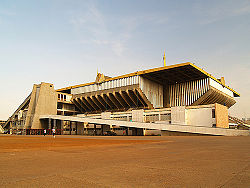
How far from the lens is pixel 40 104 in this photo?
7250 cm

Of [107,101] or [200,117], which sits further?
[107,101]

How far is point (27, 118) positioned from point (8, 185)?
242ft

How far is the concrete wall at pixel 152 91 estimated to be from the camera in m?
68.9

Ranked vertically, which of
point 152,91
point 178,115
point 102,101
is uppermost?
point 152,91

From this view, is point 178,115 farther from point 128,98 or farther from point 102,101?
point 102,101

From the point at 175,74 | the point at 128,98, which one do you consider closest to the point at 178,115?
the point at 175,74

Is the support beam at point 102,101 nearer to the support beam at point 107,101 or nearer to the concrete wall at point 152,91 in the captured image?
the support beam at point 107,101

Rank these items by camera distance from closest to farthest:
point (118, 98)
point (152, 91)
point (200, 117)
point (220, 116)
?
point (220, 116)
point (200, 117)
point (152, 91)
point (118, 98)

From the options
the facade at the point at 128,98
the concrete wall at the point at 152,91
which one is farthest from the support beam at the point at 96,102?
the concrete wall at the point at 152,91

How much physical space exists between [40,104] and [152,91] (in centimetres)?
3770

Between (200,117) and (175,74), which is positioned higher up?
(175,74)

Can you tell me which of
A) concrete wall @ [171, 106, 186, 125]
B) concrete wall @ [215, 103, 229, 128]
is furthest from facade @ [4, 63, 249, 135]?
concrete wall @ [215, 103, 229, 128]

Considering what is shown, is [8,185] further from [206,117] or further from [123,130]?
[123,130]

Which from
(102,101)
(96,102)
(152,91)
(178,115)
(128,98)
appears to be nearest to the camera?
(178,115)
